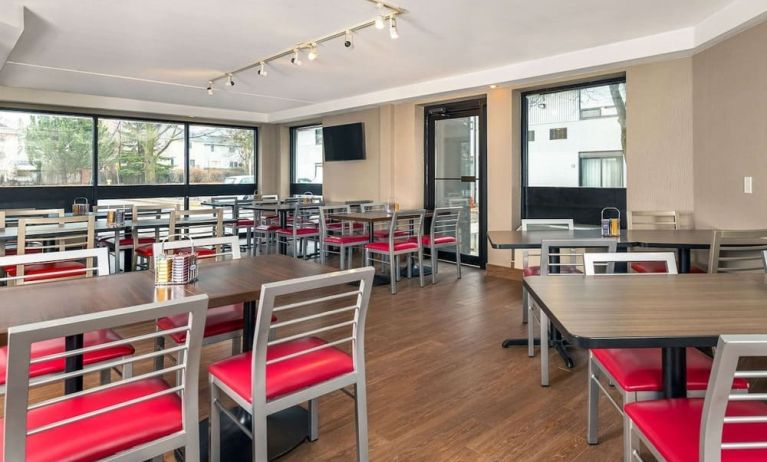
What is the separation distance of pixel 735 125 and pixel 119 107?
25.3 ft

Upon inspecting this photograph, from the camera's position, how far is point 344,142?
8164 mm

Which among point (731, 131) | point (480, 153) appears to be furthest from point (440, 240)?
point (731, 131)

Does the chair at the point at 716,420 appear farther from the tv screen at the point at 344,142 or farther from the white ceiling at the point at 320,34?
the tv screen at the point at 344,142

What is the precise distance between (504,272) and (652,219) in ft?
5.83

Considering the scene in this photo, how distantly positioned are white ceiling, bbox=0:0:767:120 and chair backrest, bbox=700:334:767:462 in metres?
3.15

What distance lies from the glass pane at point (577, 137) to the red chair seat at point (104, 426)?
196 inches

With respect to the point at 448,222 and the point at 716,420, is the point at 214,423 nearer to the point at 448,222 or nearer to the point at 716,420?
the point at 716,420

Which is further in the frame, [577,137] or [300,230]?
[300,230]

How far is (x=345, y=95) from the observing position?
7.42m

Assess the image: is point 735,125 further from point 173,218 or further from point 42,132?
point 42,132

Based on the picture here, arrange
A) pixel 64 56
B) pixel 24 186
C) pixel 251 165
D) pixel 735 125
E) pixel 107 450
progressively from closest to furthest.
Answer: pixel 107 450 → pixel 735 125 → pixel 64 56 → pixel 24 186 → pixel 251 165

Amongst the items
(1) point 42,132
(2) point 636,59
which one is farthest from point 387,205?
(1) point 42,132

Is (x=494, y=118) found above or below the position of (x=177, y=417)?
above

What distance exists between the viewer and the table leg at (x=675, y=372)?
159 cm
